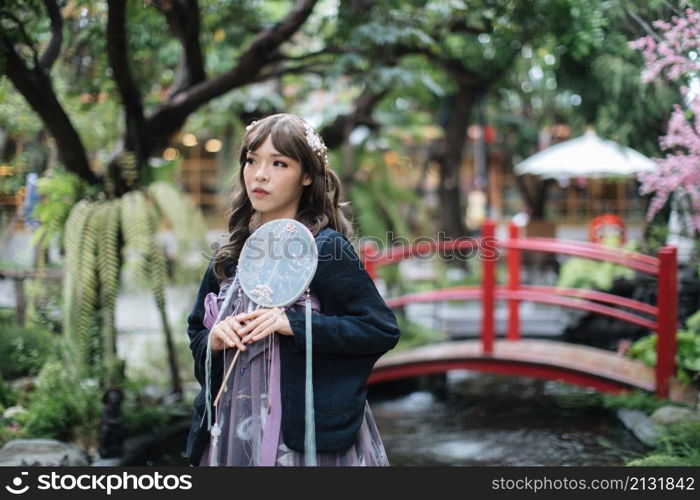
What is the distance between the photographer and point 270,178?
7.15 ft

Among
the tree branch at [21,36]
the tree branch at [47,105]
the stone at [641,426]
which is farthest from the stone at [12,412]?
the stone at [641,426]

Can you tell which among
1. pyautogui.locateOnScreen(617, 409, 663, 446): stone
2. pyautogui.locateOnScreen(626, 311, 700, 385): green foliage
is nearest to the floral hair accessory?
pyautogui.locateOnScreen(617, 409, 663, 446): stone

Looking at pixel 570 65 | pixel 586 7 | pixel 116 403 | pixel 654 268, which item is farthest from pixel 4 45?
pixel 654 268

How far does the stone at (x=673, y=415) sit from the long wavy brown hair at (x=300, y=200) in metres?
2.80

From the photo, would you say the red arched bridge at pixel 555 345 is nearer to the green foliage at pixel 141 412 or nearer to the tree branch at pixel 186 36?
the green foliage at pixel 141 412

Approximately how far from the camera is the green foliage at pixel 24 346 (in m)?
4.52

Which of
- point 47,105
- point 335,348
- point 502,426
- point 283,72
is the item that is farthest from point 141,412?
point 335,348

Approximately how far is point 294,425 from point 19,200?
3.88 metres

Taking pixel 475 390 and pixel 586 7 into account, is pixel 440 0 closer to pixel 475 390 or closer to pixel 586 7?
pixel 586 7

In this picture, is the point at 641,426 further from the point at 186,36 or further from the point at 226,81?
the point at 186,36

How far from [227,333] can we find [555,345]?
432cm

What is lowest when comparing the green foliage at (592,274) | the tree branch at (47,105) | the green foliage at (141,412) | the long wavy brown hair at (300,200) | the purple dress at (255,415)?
Result: the green foliage at (141,412)

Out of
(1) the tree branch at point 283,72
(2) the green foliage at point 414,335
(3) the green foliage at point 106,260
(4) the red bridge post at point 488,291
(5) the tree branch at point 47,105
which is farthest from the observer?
(2) the green foliage at point 414,335

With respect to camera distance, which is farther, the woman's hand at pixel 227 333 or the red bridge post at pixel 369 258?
the red bridge post at pixel 369 258
